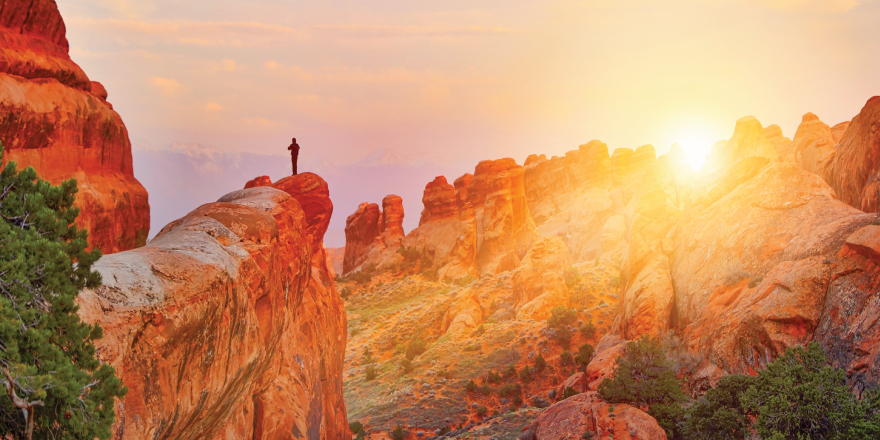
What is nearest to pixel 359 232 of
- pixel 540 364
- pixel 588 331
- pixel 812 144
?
pixel 588 331

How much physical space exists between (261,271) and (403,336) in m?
38.5

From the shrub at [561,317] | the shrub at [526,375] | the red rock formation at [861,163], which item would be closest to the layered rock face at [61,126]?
the shrub at [526,375]

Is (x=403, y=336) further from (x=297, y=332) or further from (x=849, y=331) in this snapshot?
(x=849, y=331)

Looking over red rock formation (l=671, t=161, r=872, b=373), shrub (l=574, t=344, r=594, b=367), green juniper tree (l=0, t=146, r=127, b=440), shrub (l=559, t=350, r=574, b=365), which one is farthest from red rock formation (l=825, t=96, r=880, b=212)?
green juniper tree (l=0, t=146, r=127, b=440)

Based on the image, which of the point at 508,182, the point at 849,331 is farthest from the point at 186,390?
the point at 508,182

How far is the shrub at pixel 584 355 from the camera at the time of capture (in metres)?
36.3

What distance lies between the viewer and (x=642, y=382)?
872 inches

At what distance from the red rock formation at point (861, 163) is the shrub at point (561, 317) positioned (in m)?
20.8

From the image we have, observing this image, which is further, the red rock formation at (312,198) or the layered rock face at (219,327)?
the red rock formation at (312,198)

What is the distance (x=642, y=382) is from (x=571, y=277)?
97.1 feet

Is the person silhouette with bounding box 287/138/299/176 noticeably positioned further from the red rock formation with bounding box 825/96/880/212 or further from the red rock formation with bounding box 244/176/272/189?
the red rock formation with bounding box 825/96/880/212

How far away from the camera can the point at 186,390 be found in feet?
36.6

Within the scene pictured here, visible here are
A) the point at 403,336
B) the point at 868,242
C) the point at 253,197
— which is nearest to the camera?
the point at 868,242

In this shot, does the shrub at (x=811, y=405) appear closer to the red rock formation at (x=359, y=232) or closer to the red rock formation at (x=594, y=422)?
the red rock formation at (x=594, y=422)
